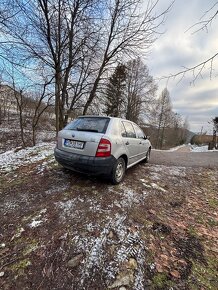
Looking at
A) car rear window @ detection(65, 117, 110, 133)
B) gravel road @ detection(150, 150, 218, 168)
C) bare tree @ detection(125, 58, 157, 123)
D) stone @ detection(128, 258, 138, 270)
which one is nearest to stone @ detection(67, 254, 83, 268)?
stone @ detection(128, 258, 138, 270)

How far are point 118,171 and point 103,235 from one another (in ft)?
6.46

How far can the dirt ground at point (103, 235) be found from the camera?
2305 mm

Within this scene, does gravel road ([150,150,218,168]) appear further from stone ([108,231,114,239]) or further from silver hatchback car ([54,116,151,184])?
stone ([108,231,114,239])

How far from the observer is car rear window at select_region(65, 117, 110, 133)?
4422mm

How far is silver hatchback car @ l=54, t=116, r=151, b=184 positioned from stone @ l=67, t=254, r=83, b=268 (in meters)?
1.87

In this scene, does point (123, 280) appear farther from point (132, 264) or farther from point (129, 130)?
point (129, 130)

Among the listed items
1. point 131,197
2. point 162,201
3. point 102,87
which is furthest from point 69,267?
point 102,87

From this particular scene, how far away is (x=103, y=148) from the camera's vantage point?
415 centimetres

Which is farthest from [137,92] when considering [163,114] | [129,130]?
[129,130]

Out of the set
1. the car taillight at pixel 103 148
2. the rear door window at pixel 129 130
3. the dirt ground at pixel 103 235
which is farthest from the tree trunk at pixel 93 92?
the car taillight at pixel 103 148

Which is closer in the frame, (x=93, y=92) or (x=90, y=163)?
(x=90, y=163)

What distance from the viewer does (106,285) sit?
2.20 meters

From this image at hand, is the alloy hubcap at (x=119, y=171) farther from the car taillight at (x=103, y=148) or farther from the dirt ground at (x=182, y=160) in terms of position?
the dirt ground at (x=182, y=160)

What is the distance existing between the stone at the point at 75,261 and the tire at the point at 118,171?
2.10m
